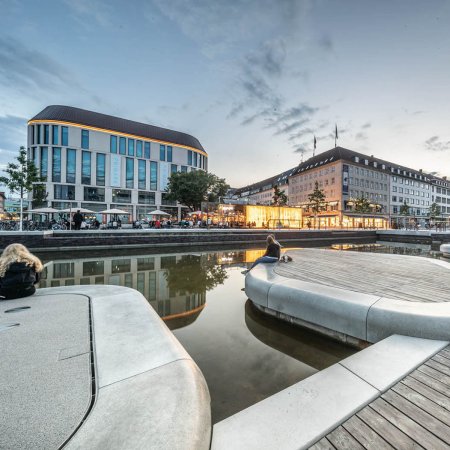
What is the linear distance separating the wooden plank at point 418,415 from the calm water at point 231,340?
1451 mm

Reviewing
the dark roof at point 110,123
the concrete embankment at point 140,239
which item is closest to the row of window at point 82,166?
the dark roof at point 110,123

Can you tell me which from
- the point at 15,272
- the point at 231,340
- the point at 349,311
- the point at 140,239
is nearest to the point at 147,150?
the point at 140,239

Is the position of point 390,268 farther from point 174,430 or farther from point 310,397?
point 174,430

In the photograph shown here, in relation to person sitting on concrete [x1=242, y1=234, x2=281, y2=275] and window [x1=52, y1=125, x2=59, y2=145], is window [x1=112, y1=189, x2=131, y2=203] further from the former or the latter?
person sitting on concrete [x1=242, y1=234, x2=281, y2=275]

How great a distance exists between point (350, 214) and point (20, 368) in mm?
61427

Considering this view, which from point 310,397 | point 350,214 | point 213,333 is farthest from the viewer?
point 350,214

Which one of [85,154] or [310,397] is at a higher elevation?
[85,154]

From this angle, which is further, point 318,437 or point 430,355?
point 430,355

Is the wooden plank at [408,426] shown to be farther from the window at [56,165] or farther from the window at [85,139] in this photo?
the window at [85,139]

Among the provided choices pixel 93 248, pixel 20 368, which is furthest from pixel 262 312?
pixel 93 248

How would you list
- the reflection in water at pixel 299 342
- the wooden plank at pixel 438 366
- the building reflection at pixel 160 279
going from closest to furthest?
Answer: 1. the wooden plank at pixel 438 366
2. the reflection in water at pixel 299 342
3. the building reflection at pixel 160 279

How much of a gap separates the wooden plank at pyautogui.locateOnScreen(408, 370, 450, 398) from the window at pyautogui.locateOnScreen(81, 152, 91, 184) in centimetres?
5246

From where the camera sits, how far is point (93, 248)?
1814cm

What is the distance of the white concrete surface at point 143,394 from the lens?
1563 millimetres
